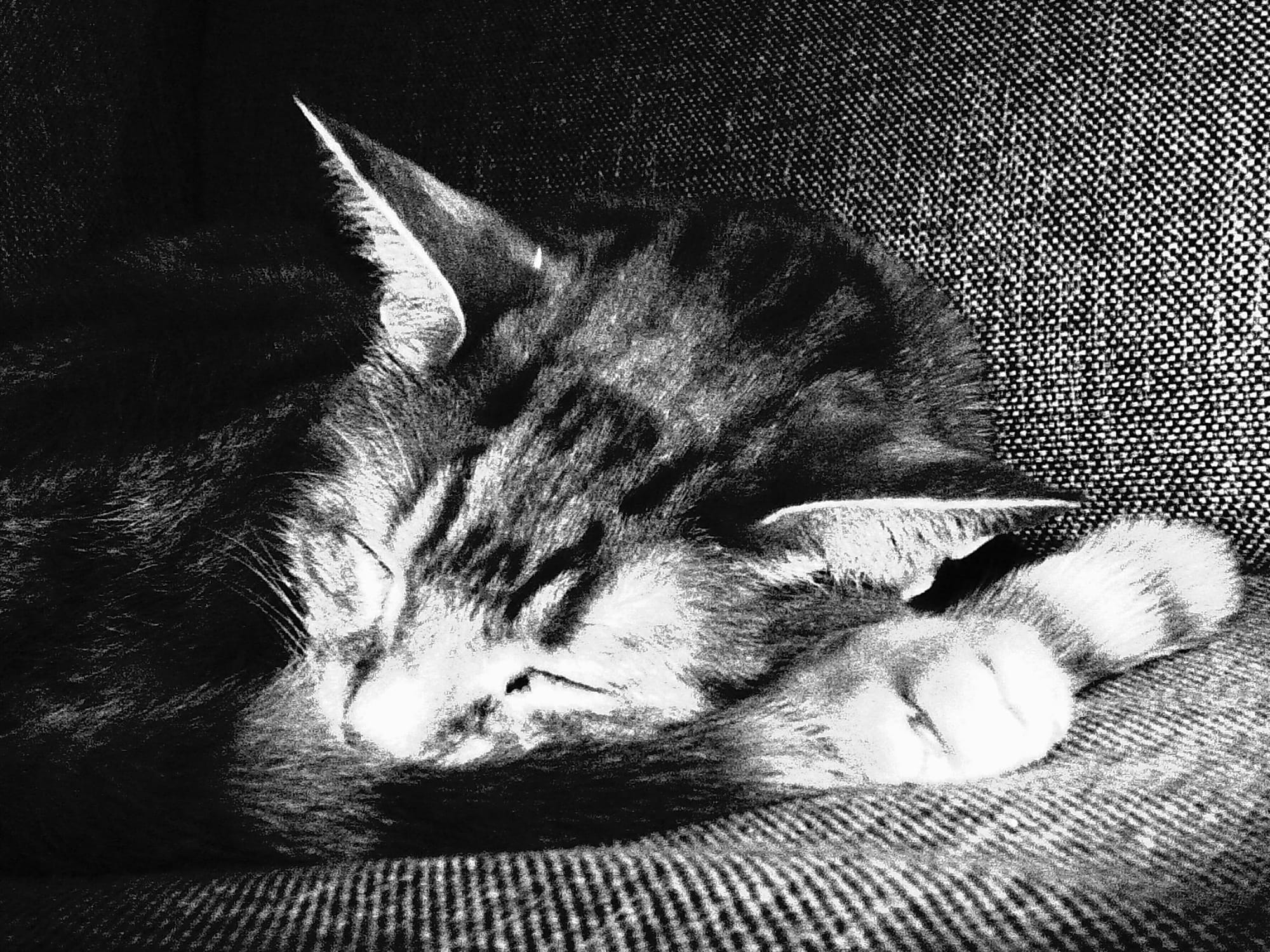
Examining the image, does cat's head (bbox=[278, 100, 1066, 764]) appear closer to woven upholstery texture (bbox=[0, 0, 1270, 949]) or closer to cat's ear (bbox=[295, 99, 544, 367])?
cat's ear (bbox=[295, 99, 544, 367])

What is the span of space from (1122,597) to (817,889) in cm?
47

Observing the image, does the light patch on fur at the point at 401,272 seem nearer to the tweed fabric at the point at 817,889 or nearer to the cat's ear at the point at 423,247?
the cat's ear at the point at 423,247

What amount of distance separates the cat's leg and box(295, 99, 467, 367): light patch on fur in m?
0.37

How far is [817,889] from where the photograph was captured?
0.41 meters

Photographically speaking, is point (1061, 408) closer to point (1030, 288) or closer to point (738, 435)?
point (1030, 288)

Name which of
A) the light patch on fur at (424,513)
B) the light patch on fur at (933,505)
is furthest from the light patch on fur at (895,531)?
the light patch on fur at (424,513)

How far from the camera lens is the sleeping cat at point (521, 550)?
24.3 inches

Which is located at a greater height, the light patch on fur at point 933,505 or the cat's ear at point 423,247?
the cat's ear at point 423,247

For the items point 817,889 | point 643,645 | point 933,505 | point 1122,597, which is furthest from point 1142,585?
point 817,889

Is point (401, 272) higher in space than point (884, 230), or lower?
lower

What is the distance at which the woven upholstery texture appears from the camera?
411mm

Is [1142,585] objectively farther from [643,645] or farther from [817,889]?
[817,889]

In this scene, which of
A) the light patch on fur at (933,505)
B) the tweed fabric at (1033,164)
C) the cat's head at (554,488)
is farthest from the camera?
the tweed fabric at (1033,164)

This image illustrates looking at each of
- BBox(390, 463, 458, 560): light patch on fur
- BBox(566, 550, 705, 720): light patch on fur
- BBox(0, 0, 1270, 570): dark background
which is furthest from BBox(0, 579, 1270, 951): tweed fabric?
BBox(0, 0, 1270, 570): dark background
